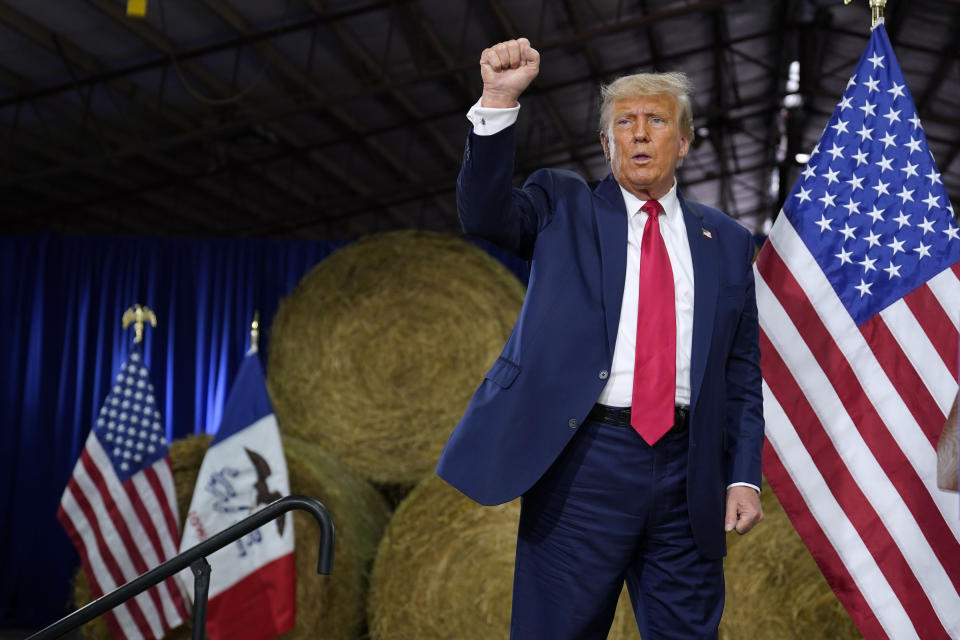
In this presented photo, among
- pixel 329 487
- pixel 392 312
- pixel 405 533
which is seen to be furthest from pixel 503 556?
pixel 392 312

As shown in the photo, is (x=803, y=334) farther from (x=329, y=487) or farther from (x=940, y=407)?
(x=329, y=487)

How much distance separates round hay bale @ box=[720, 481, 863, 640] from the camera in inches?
138

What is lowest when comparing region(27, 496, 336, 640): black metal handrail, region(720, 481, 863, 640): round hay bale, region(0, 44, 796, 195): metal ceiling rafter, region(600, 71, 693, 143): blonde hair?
region(720, 481, 863, 640): round hay bale

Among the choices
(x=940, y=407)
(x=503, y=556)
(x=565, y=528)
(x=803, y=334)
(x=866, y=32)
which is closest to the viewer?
(x=565, y=528)

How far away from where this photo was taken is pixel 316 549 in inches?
159

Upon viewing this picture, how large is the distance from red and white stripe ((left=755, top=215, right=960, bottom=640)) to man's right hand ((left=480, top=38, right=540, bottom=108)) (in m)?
1.23

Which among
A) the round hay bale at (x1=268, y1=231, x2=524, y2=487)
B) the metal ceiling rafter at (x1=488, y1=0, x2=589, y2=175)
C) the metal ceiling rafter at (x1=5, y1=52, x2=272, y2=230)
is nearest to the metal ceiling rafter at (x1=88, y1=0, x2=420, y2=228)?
the metal ceiling rafter at (x1=5, y1=52, x2=272, y2=230)

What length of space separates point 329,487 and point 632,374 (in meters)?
2.52

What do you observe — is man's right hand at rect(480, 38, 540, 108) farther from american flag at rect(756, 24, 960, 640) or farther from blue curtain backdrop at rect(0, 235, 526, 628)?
blue curtain backdrop at rect(0, 235, 526, 628)

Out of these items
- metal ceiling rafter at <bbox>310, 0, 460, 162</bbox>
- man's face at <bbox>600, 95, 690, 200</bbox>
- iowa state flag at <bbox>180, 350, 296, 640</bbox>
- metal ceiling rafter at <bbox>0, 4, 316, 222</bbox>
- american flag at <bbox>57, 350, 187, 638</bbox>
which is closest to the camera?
man's face at <bbox>600, 95, 690, 200</bbox>

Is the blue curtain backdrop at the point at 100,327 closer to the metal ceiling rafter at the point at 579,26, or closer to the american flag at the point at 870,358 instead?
the metal ceiling rafter at the point at 579,26

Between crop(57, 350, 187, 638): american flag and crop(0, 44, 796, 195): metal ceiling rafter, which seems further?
crop(0, 44, 796, 195): metal ceiling rafter

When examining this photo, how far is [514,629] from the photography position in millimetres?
1873

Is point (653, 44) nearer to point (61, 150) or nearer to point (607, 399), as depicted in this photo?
point (61, 150)
